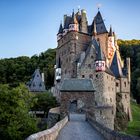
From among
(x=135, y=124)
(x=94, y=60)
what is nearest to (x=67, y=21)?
(x=94, y=60)

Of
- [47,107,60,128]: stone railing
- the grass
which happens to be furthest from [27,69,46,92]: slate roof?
[47,107,60,128]: stone railing

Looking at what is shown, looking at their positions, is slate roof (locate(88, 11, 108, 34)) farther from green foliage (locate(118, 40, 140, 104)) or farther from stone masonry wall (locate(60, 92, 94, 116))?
stone masonry wall (locate(60, 92, 94, 116))

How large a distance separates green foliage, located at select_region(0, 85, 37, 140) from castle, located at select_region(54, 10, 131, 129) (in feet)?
56.4

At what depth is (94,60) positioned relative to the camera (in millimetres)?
53031

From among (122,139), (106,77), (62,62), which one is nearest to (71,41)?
(62,62)

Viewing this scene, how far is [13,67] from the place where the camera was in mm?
97812

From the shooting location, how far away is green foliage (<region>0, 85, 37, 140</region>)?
101 feet

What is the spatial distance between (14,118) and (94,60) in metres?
23.1

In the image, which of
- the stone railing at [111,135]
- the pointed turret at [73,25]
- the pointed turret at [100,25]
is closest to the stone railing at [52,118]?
the stone railing at [111,135]

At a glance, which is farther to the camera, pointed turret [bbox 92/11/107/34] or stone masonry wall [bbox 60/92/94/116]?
pointed turret [bbox 92/11/107/34]

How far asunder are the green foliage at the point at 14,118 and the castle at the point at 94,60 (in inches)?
676

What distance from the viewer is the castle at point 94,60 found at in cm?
5200

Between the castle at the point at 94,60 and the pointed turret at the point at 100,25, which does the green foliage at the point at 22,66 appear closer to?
the castle at the point at 94,60

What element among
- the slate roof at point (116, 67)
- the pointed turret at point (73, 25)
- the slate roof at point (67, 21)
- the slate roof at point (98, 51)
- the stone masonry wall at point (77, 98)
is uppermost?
the slate roof at point (67, 21)
